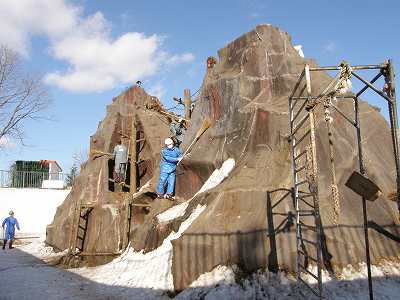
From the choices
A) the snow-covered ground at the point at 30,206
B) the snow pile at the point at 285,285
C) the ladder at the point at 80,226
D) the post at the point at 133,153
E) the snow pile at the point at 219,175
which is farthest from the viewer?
the snow-covered ground at the point at 30,206

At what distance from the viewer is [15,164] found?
40094 mm

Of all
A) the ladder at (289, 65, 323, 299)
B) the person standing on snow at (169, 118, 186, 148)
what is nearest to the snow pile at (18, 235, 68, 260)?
the person standing on snow at (169, 118, 186, 148)

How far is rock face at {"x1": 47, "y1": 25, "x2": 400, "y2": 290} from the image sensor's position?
9.16 metres

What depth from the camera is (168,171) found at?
15.2m

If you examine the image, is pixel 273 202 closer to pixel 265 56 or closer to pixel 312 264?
pixel 312 264

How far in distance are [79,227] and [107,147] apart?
5801mm

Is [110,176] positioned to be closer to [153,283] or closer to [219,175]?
[219,175]

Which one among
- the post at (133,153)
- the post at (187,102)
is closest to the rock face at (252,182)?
the post at (133,153)

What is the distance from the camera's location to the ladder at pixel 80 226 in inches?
604

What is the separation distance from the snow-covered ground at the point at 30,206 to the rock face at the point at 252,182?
497 inches

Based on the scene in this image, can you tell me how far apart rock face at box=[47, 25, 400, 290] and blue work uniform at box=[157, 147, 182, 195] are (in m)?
0.29

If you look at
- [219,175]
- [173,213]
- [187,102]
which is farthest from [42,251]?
[219,175]

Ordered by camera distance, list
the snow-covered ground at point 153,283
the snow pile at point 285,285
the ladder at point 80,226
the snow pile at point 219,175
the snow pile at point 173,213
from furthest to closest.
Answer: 1. the ladder at point 80,226
2. the snow pile at point 173,213
3. the snow pile at point 219,175
4. the snow-covered ground at point 153,283
5. the snow pile at point 285,285

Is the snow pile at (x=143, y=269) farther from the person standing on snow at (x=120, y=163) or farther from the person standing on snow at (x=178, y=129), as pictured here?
the person standing on snow at (x=178, y=129)
